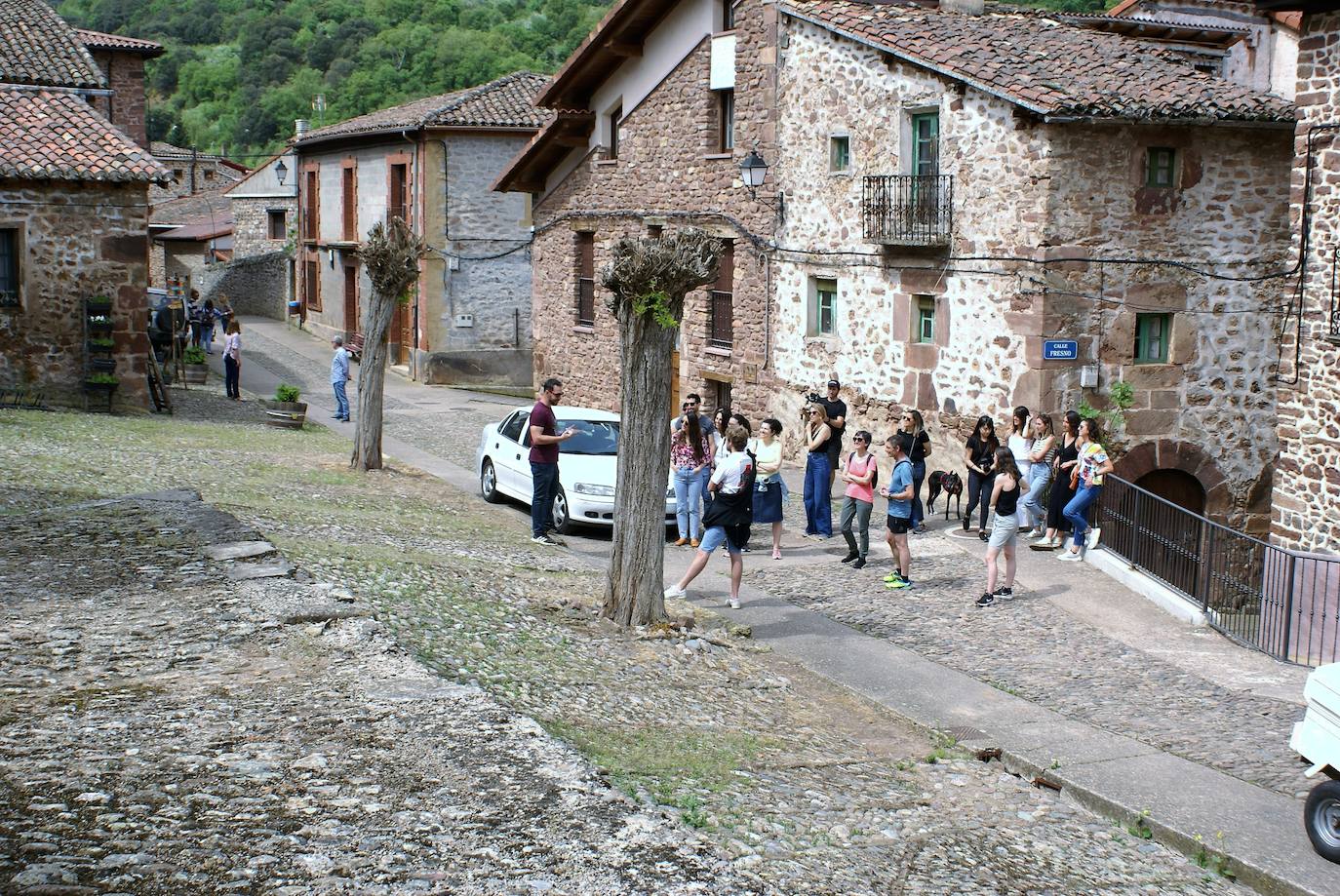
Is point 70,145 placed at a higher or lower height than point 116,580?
higher

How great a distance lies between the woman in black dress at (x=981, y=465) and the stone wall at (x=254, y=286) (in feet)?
105

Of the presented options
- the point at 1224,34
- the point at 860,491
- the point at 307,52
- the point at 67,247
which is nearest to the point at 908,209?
the point at 860,491

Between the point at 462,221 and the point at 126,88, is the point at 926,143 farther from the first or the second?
the point at 126,88

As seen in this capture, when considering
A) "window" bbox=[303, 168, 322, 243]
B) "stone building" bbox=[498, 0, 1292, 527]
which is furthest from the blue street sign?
"window" bbox=[303, 168, 322, 243]

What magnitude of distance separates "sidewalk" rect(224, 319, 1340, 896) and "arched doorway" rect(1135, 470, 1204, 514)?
3.24 m

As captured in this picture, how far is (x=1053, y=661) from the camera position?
11.2 m

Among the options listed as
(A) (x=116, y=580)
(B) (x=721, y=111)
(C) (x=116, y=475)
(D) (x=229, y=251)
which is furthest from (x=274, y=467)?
(D) (x=229, y=251)

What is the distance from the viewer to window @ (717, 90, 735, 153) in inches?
889

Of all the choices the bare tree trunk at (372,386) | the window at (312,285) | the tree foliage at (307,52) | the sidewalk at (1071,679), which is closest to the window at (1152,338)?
the sidewalk at (1071,679)

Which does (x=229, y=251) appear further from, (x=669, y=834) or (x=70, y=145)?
(x=669, y=834)

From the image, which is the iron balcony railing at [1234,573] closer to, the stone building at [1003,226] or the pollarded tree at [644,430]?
the stone building at [1003,226]

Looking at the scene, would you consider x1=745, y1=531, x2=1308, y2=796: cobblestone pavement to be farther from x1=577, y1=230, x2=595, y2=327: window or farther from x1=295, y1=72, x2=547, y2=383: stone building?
x1=295, y1=72, x2=547, y2=383: stone building

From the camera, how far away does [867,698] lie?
9945 mm

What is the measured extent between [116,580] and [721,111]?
15134 millimetres
